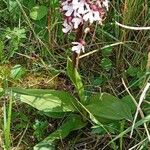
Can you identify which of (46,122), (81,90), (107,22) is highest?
(107,22)

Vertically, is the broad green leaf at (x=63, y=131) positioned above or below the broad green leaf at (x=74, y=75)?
below

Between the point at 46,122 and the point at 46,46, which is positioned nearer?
the point at 46,122

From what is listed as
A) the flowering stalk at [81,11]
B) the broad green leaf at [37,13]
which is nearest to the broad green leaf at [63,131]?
the flowering stalk at [81,11]

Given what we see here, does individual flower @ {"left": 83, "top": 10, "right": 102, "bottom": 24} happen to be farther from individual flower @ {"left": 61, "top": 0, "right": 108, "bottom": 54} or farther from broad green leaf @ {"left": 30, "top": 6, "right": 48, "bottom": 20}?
broad green leaf @ {"left": 30, "top": 6, "right": 48, "bottom": 20}

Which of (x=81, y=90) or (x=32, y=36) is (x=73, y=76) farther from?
(x=32, y=36)

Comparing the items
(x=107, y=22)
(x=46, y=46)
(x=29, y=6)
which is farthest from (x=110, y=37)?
(x=29, y=6)

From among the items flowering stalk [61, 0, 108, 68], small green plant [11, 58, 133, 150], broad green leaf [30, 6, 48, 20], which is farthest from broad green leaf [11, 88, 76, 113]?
broad green leaf [30, 6, 48, 20]

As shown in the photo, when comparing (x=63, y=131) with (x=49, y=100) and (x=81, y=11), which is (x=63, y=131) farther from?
(x=81, y=11)

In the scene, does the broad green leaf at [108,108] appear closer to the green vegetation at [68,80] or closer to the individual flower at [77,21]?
the green vegetation at [68,80]
